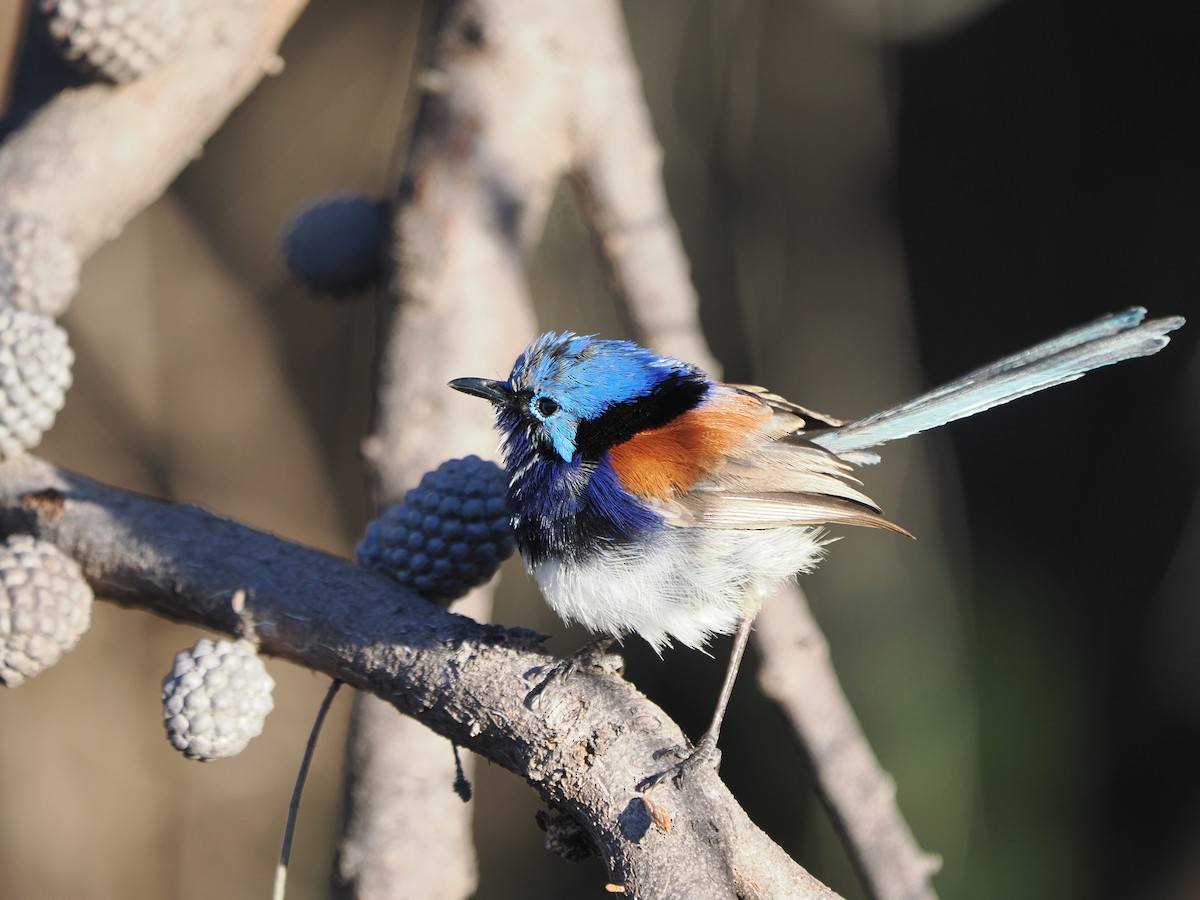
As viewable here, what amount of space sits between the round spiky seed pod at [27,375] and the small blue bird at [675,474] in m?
0.69

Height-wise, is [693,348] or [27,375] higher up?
[693,348]

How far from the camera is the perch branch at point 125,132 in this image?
2074 millimetres

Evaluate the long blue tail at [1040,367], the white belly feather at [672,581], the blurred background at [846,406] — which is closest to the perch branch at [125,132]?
the white belly feather at [672,581]

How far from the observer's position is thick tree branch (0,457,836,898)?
1192 millimetres

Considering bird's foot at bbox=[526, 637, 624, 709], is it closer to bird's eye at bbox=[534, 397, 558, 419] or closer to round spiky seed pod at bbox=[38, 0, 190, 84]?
bird's eye at bbox=[534, 397, 558, 419]

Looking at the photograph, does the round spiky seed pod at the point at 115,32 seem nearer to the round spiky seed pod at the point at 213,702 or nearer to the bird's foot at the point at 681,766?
the round spiky seed pod at the point at 213,702

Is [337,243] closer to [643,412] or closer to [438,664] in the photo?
[643,412]

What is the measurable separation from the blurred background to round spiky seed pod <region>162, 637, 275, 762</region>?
7.69 feet

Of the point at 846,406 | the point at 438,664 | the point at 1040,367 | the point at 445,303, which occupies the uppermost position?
the point at 846,406

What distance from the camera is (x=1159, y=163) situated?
3398mm

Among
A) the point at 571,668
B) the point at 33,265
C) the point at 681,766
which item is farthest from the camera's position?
the point at 33,265

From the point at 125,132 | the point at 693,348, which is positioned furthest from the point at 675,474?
the point at 125,132

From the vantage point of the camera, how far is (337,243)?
2.34 m

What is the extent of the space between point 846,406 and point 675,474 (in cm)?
208
